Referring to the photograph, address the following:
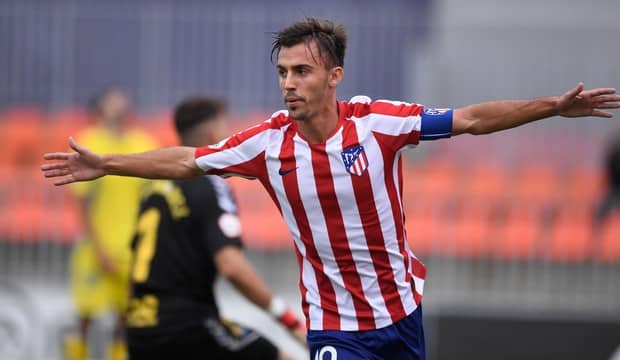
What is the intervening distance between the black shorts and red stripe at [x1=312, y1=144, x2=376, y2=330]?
1485 millimetres

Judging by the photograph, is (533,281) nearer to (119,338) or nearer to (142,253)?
(119,338)

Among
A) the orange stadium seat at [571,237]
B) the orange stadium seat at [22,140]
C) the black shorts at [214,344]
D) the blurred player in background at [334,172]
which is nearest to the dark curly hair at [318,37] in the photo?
the blurred player in background at [334,172]

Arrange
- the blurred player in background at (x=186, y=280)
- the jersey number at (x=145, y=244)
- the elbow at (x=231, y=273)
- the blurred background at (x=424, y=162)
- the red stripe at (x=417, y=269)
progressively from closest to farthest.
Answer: the red stripe at (x=417, y=269)
the elbow at (x=231, y=273)
the blurred player in background at (x=186, y=280)
the jersey number at (x=145, y=244)
the blurred background at (x=424, y=162)

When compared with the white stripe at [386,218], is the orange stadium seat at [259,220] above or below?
below

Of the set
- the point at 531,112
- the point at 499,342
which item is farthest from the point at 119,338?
the point at 531,112

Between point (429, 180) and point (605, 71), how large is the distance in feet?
7.20

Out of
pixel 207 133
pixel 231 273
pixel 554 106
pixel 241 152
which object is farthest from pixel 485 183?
pixel 554 106

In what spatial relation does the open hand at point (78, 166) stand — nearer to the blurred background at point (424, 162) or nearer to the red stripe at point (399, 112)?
the red stripe at point (399, 112)

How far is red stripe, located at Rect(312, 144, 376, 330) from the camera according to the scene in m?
5.50

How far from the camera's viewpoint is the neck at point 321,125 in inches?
216

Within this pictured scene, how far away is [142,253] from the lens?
7.11 metres

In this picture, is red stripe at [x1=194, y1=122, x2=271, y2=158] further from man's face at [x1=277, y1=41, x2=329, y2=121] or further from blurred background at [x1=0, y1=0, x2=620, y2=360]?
blurred background at [x1=0, y1=0, x2=620, y2=360]

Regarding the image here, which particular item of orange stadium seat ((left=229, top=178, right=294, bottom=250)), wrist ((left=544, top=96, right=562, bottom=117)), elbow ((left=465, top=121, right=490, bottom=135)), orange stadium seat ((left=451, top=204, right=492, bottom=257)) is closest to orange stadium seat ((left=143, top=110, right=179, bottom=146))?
orange stadium seat ((left=229, top=178, right=294, bottom=250))

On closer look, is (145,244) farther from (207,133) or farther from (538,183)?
(538,183)
